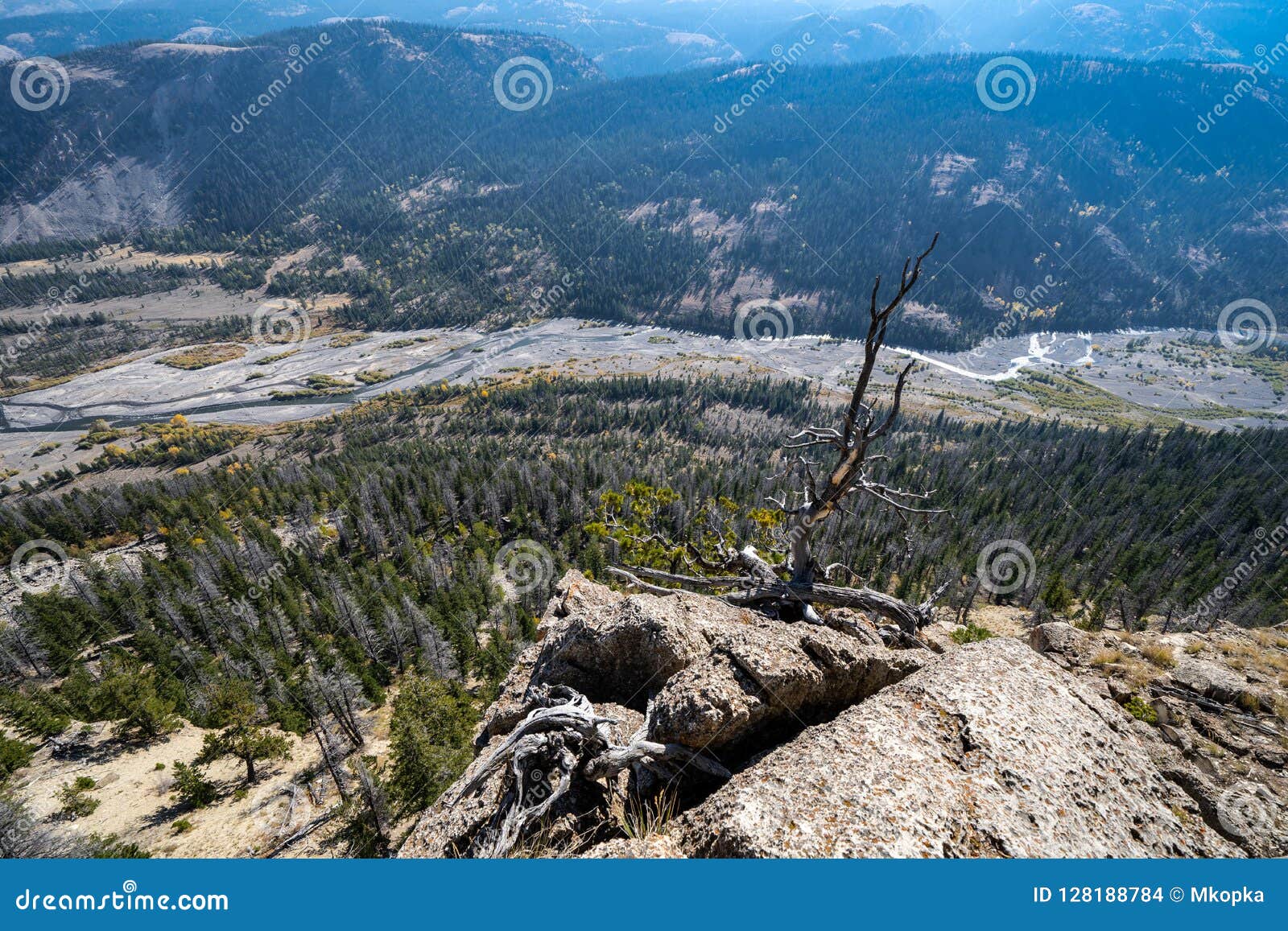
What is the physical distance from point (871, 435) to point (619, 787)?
7966 millimetres

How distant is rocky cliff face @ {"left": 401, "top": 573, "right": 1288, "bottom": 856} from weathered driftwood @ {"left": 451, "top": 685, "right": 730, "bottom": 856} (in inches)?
7.2

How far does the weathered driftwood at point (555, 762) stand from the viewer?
7902 mm

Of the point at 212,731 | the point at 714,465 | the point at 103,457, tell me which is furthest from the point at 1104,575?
the point at 103,457

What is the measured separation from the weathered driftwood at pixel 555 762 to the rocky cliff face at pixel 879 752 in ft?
0.60

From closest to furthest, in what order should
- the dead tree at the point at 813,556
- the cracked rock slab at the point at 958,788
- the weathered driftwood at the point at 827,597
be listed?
1. the cracked rock slab at the point at 958,788
2. the dead tree at the point at 813,556
3. the weathered driftwood at the point at 827,597

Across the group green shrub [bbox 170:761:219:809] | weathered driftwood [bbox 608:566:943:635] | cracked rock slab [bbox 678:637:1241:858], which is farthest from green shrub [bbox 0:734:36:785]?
cracked rock slab [bbox 678:637:1241:858]

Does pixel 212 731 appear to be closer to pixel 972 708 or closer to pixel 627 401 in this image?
pixel 972 708

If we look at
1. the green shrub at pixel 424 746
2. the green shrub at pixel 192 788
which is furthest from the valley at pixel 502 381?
the green shrub at pixel 424 746

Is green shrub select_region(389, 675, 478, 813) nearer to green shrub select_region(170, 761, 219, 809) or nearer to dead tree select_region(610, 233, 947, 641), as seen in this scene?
green shrub select_region(170, 761, 219, 809)

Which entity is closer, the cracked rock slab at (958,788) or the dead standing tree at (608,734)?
the cracked rock slab at (958,788)

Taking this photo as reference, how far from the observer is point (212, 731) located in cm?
3506

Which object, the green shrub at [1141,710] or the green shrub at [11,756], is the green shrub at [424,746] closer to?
the green shrub at [1141,710]

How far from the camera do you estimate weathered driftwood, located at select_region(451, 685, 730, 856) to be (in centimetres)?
790

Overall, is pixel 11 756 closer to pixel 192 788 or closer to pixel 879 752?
pixel 192 788
